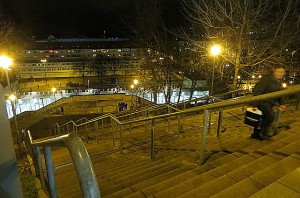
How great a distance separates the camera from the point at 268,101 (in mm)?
4574

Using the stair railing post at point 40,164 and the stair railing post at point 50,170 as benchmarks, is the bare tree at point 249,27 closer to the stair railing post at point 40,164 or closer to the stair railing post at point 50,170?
the stair railing post at point 40,164

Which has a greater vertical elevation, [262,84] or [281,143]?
[262,84]

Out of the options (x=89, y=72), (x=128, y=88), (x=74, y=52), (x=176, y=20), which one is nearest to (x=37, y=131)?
(x=176, y=20)

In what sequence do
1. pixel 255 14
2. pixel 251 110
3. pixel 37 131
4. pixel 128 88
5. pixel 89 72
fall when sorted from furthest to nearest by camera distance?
pixel 89 72
pixel 128 88
pixel 37 131
pixel 255 14
pixel 251 110

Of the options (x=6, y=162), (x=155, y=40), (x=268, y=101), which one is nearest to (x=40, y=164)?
(x=6, y=162)

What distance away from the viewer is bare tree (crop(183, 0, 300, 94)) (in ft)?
35.3

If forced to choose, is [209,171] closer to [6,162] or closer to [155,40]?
[6,162]

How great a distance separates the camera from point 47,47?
5716cm

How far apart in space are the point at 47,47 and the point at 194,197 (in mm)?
60909

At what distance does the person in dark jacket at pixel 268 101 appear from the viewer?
14.6ft

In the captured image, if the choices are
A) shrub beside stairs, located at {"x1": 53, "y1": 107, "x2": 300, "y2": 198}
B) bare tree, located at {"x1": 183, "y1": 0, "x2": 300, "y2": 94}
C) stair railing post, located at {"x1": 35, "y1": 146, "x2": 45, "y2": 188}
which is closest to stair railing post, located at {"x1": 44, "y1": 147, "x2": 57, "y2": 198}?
stair railing post, located at {"x1": 35, "y1": 146, "x2": 45, "y2": 188}

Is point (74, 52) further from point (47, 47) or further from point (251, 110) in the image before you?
point (251, 110)

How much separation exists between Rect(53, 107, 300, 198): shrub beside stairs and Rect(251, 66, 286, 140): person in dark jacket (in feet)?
0.63

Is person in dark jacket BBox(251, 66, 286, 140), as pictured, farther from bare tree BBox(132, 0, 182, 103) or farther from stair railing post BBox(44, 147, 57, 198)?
bare tree BBox(132, 0, 182, 103)
